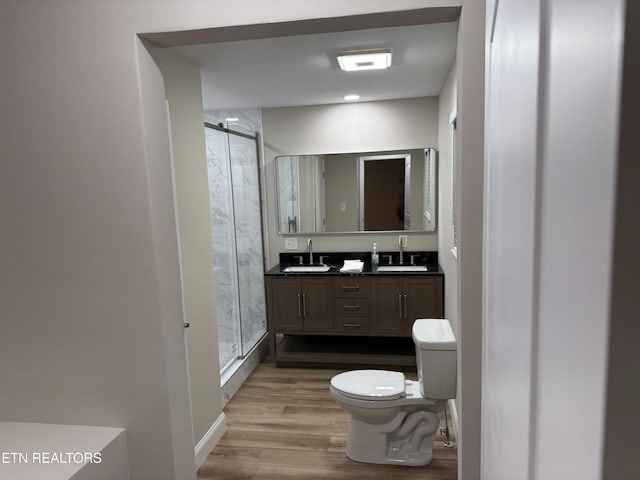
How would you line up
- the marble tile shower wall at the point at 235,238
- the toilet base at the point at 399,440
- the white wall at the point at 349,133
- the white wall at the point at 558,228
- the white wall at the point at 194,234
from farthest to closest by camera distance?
1. the white wall at the point at 349,133
2. the marble tile shower wall at the point at 235,238
3. the toilet base at the point at 399,440
4. the white wall at the point at 194,234
5. the white wall at the point at 558,228

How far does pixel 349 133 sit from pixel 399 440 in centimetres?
266

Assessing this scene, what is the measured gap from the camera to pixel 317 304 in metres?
3.69

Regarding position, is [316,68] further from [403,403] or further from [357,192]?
[403,403]

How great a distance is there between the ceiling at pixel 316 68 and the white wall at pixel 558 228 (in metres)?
1.72

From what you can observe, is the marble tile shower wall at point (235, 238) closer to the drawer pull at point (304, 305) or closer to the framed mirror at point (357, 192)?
the framed mirror at point (357, 192)

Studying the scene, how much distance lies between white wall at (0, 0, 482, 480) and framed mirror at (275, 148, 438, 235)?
97.6 inches

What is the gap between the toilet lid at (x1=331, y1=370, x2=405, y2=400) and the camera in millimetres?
2361

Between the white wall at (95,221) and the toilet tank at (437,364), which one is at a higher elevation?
the white wall at (95,221)

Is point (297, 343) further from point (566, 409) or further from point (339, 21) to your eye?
point (566, 409)

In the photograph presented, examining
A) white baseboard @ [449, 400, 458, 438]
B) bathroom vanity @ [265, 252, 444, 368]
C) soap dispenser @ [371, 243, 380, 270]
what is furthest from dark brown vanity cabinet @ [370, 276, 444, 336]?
white baseboard @ [449, 400, 458, 438]

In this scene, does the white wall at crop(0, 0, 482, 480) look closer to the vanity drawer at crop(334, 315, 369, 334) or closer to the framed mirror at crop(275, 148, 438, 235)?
the vanity drawer at crop(334, 315, 369, 334)

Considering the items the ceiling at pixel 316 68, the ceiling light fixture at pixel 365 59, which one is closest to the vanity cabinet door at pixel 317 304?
the ceiling at pixel 316 68

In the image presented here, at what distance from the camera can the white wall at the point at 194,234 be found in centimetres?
233

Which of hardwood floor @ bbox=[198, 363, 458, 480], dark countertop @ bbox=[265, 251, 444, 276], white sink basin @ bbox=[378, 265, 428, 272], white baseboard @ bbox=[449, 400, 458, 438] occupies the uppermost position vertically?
dark countertop @ bbox=[265, 251, 444, 276]
